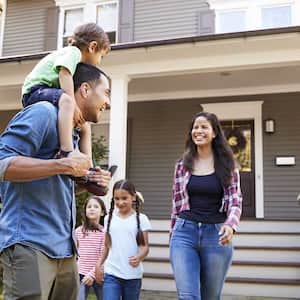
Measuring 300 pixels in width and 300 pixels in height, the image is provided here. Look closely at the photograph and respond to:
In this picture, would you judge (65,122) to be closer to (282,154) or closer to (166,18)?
(282,154)

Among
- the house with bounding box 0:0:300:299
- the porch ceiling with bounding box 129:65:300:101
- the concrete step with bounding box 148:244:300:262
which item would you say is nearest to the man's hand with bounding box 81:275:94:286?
the house with bounding box 0:0:300:299

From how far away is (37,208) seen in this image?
1.49m

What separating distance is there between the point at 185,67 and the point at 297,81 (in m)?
2.57

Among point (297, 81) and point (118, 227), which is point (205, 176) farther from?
point (297, 81)

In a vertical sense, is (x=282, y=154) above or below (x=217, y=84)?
below

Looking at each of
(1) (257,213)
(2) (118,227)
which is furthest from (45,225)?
(1) (257,213)

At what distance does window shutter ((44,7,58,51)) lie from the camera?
36.0ft

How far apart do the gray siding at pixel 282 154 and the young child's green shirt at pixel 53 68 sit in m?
7.00

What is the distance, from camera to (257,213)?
8.35 meters

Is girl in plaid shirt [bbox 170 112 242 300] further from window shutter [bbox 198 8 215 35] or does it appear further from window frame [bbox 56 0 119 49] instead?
window frame [bbox 56 0 119 49]

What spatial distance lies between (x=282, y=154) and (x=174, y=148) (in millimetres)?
2119

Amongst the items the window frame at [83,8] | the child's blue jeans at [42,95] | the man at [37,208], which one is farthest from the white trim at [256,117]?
the man at [37,208]

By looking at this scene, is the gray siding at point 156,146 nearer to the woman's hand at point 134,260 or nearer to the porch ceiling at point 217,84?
the porch ceiling at point 217,84

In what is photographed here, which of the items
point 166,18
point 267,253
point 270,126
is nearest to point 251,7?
point 166,18
